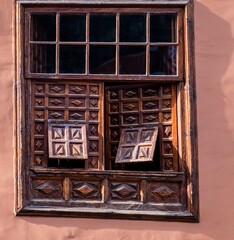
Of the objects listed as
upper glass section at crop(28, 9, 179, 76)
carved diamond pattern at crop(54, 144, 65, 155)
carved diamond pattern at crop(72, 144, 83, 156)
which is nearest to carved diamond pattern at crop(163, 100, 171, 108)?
upper glass section at crop(28, 9, 179, 76)

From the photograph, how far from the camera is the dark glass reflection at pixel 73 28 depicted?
10.5 metres

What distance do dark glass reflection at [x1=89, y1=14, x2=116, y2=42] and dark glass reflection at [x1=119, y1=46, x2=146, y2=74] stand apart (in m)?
0.17

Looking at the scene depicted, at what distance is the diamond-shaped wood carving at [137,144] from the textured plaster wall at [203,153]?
48 cm

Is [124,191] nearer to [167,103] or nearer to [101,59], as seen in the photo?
[167,103]

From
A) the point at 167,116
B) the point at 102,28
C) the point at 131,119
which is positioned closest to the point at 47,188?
the point at 131,119

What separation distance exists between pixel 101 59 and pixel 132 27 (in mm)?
432

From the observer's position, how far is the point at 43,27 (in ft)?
34.5

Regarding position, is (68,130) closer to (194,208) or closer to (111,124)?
(111,124)

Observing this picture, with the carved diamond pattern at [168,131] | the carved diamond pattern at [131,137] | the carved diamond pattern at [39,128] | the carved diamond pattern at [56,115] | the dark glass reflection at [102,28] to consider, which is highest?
the dark glass reflection at [102,28]

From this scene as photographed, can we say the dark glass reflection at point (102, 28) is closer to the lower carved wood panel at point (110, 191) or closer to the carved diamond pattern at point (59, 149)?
the carved diamond pattern at point (59, 149)

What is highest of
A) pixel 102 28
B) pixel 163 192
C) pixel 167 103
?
pixel 102 28

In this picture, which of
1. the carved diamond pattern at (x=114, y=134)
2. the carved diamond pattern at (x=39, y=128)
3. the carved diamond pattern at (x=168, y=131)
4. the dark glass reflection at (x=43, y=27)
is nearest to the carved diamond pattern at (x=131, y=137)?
the carved diamond pattern at (x=114, y=134)

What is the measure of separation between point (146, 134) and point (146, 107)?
0.90 ft

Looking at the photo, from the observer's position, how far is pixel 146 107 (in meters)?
10.5
